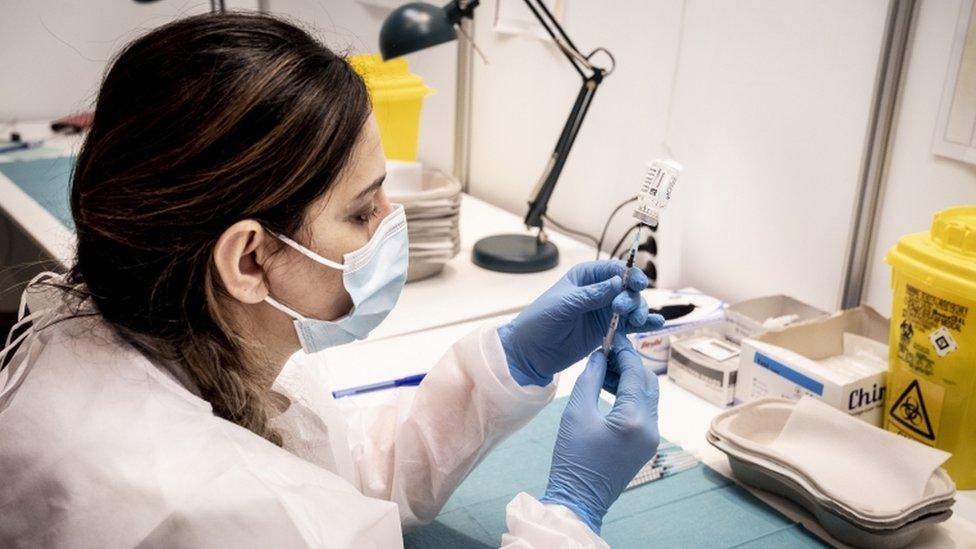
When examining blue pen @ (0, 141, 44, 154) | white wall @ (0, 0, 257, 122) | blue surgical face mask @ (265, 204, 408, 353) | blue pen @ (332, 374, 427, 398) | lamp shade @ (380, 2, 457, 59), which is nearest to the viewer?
blue surgical face mask @ (265, 204, 408, 353)

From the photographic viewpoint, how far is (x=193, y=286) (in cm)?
82

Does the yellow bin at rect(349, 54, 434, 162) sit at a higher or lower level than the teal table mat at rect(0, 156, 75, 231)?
higher

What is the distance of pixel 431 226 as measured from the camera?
170 cm

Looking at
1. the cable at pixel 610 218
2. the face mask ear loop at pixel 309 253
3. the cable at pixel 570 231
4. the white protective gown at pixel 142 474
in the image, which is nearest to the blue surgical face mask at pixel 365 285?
the face mask ear loop at pixel 309 253

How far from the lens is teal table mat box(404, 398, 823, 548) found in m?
1.01

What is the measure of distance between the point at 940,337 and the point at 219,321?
0.88 meters

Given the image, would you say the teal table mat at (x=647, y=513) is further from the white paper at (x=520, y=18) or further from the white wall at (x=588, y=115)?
the white paper at (x=520, y=18)

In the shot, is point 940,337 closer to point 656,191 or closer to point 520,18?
point 656,191

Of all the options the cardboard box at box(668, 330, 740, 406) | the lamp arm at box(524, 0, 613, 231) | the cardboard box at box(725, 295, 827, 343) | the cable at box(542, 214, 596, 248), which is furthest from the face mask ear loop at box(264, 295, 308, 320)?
the cable at box(542, 214, 596, 248)

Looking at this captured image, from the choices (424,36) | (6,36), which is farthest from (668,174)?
(6,36)

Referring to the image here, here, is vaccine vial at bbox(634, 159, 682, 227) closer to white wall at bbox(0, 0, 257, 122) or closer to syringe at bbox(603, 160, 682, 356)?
syringe at bbox(603, 160, 682, 356)

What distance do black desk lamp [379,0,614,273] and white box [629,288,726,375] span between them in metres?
0.39

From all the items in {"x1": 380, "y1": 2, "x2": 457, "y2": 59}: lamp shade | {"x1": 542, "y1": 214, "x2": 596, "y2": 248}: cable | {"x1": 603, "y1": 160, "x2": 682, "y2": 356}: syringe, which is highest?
{"x1": 380, "y1": 2, "x2": 457, "y2": 59}: lamp shade

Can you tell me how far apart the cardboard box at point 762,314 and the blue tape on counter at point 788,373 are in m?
0.13
